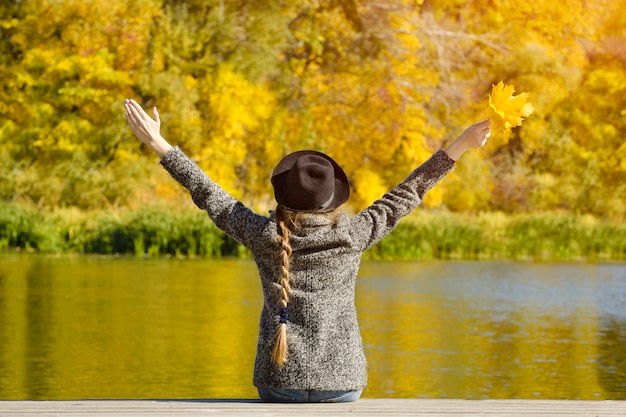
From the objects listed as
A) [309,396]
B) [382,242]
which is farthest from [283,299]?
[382,242]

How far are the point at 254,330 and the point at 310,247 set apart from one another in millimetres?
9608

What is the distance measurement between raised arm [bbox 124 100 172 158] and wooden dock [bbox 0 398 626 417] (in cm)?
79

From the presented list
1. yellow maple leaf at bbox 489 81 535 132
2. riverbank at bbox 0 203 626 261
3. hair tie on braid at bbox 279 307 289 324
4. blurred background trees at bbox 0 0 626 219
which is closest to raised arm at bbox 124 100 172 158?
hair tie on braid at bbox 279 307 289 324

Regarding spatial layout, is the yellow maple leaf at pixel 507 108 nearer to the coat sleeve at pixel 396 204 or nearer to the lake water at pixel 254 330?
the coat sleeve at pixel 396 204

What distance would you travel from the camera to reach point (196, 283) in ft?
62.4

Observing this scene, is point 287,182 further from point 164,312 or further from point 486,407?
point 164,312

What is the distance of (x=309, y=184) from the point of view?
439 cm

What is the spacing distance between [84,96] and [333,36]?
643 cm

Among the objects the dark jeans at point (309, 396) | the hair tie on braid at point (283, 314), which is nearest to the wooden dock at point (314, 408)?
the dark jeans at point (309, 396)

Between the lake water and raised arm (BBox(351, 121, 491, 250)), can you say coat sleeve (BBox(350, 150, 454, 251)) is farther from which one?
the lake water

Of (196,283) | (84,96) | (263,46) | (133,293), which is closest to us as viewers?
(133,293)

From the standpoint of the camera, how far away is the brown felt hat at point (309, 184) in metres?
4.39

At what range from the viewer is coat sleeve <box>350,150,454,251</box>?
14.7 ft

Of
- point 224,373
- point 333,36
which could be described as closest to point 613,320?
point 224,373
